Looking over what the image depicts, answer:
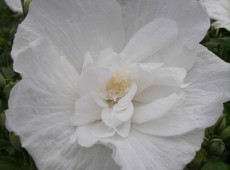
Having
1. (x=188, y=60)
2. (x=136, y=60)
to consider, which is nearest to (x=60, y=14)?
(x=136, y=60)

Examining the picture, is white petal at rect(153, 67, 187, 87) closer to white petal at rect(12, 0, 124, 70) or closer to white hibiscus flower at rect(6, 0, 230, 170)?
white hibiscus flower at rect(6, 0, 230, 170)

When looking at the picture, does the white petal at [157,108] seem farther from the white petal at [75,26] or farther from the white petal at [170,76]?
the white petal at [75,26]

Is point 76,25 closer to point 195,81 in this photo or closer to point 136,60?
point 136,60

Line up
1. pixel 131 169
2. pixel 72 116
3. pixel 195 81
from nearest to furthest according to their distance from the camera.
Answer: pixel 131 169 → pixel 72 116 → pixel 195 81

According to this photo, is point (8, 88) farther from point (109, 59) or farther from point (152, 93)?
point (152, 93)

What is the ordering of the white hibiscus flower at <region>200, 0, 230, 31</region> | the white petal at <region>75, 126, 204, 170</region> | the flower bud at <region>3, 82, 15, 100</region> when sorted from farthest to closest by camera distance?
1. the white hibiscus flower at <region>200, 0, 230, 31</region>
2. the flower bud at <region>3, 82, 15, 100</region>
3. the white petal at <region>75, 126, 204, 170</region>

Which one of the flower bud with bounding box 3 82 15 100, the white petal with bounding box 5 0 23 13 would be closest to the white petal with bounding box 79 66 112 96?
the flower bud with bounding box 3 82 15 100
